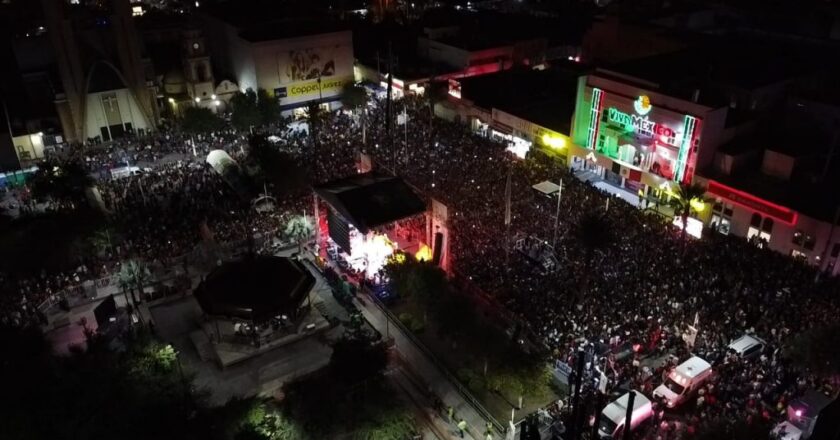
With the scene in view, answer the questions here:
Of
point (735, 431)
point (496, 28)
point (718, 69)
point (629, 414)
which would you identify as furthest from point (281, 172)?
point (496, 28)

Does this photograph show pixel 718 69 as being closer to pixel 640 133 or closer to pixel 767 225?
pixel 640 133

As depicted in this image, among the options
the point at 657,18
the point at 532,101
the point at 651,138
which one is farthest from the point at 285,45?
the point at 657,18

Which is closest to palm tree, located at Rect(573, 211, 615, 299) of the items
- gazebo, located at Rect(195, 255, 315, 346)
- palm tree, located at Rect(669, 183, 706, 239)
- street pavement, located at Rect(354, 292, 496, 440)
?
palm tree, located at Rect(669, 183, 706, 239)

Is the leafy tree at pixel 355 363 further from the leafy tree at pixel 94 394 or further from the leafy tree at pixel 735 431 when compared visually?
the leafy tree at pixel 735 431

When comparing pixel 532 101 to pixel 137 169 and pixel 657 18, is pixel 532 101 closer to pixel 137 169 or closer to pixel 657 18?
pixel 657 18

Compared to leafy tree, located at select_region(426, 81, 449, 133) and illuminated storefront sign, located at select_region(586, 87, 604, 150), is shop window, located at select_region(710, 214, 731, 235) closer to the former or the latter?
illuminated storefront sign, located at select_region(586, 87, 604, 150)
